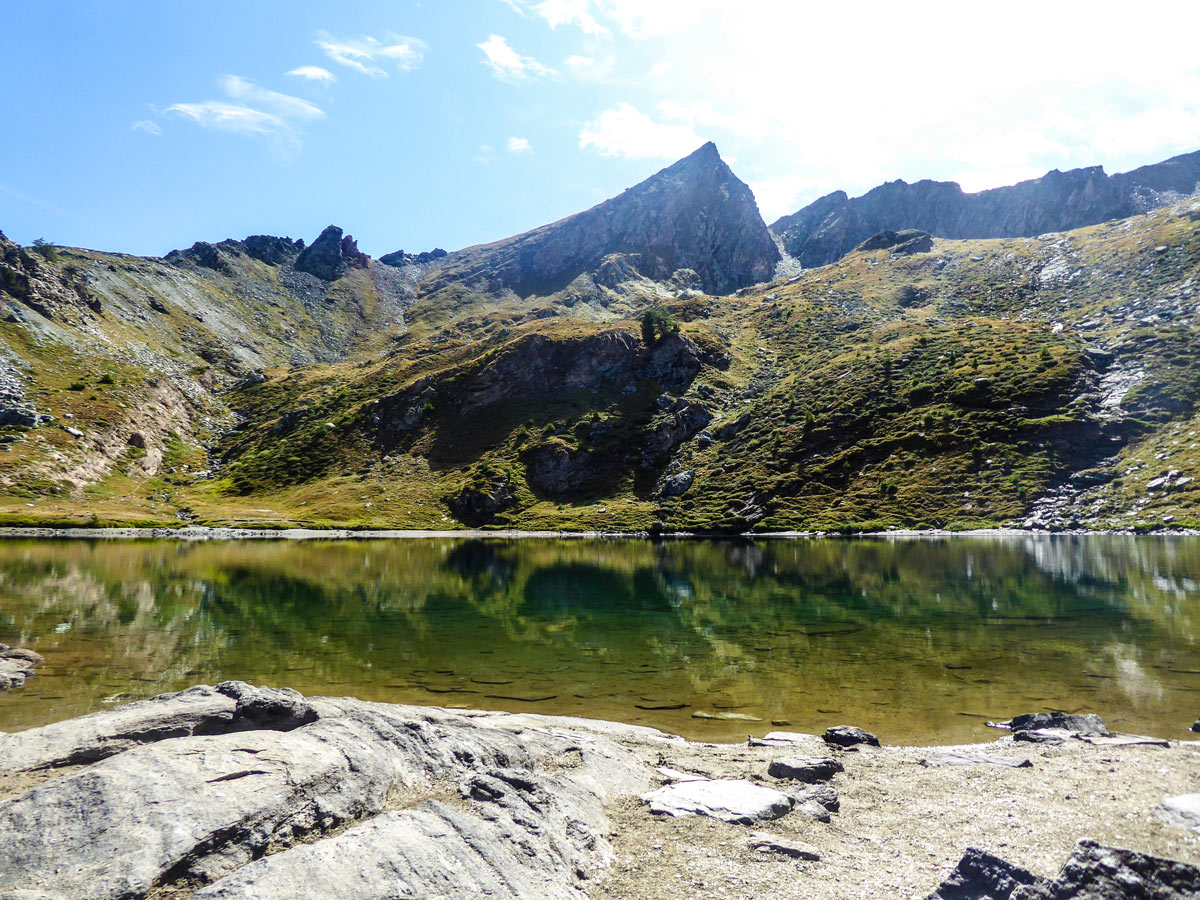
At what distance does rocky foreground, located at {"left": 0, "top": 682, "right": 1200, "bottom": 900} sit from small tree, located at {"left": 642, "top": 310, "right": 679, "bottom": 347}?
16328 cm

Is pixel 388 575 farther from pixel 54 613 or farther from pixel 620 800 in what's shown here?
pixel 620 800

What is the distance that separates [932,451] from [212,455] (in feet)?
590

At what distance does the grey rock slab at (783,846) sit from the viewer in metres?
9.84

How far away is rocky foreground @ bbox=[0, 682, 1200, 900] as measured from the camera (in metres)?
7.66

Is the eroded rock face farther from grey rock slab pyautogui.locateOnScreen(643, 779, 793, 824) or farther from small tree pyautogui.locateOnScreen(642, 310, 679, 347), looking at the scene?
small tree pyautogui.locateOnScreen(642, 310, 679, 347)

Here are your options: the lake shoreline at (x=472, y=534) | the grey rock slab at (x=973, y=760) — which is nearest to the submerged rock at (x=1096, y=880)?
the grey rock slab at (x=973, y=760)

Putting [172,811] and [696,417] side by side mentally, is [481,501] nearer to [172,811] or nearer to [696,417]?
[696,417]

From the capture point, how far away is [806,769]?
14023mm

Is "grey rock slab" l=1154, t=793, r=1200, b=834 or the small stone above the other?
"grey rock slab" l=1154, t=793, r=1200, b=834

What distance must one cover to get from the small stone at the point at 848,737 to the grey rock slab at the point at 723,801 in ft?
19.4

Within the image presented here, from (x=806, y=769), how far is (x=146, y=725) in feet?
50.6

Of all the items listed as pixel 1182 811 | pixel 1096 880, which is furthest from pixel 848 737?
pixel 1096 880

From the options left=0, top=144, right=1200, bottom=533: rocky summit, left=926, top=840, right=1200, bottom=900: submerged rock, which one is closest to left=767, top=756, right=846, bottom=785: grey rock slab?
left=926, top=840, right=1200, bottom=900: submerged rock

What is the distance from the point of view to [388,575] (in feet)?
205
